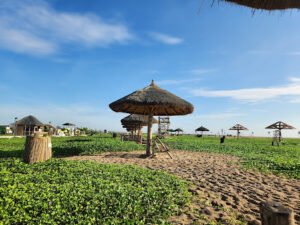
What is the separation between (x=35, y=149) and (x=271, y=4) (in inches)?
303

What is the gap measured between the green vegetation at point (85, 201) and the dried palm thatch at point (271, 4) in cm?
383

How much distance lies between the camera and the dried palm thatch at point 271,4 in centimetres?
400

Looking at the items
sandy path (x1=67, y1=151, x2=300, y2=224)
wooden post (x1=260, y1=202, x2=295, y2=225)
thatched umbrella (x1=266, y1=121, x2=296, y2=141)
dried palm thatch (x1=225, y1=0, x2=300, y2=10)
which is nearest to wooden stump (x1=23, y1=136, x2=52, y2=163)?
sandy path (x1=67, y1=151, x2=300, y2=224)

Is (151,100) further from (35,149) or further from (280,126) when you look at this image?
(280,126)

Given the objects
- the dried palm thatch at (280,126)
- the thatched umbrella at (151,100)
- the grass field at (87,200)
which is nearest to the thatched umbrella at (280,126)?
the dried palm thatch at (280,126)

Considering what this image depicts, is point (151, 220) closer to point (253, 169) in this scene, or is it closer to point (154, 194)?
point (154, 194)

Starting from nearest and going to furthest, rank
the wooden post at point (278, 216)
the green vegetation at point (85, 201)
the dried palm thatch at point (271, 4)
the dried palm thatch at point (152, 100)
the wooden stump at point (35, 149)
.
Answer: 1. the wooden post at point (278, 216)
2. the green vegetation at point (85, 201)
3. the dried palm thatch at point (271, 4)
4. the wooden stump at point (35, 149)
5. the dried palm thatch at point (152, 100)

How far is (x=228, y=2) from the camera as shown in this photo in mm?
4230

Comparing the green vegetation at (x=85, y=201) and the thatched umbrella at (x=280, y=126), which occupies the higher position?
the thatched umbrella at (x=280, y=126)

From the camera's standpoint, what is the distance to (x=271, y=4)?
4121 millimetres

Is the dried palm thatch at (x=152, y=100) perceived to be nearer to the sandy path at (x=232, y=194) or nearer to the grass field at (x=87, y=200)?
the sandy path at (x=232, y=194)

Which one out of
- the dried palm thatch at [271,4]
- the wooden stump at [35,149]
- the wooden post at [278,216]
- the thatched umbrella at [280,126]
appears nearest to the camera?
the wooden post at [278,216]

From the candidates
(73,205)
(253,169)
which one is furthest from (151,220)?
(253,169)

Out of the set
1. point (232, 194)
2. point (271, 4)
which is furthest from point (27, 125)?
point (271, 4)
